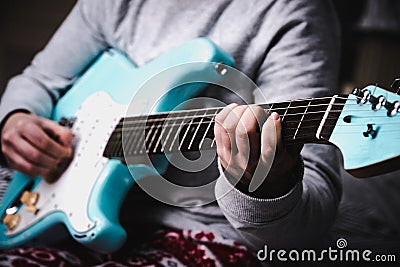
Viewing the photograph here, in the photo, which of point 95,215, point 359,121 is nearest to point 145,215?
point 95,215

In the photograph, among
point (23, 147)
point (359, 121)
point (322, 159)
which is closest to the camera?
point (359, 121)

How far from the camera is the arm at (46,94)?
27.1 inches

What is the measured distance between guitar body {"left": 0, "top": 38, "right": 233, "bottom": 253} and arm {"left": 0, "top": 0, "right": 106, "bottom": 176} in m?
0.01

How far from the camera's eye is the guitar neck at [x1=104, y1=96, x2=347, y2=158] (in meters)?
0.48

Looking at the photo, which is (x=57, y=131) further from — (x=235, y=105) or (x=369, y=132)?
(x=369, y=132)

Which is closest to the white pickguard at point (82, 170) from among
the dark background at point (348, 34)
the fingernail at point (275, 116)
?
the dark background at point (348, 34)

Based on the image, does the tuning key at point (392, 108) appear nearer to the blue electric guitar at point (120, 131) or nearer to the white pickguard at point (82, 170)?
the blue electric guitar at point (120, 131)

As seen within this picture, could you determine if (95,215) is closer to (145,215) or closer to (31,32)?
(145,215)

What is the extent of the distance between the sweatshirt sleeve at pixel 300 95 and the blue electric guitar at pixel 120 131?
0.18ft

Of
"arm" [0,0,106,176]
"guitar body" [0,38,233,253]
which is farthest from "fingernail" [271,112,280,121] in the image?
"arm" [0,0,106,176]

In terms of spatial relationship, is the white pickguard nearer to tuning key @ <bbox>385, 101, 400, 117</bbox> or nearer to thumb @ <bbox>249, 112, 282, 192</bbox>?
thumb @ <bbox>249, 112, 282, 192</bbox>

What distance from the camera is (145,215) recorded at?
2.13 feet

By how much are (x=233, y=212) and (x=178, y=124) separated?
0.10m

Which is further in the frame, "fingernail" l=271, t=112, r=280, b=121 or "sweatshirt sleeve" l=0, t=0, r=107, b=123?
"sweatshirt sleeve" l=0, t=0, r=107, b=123
